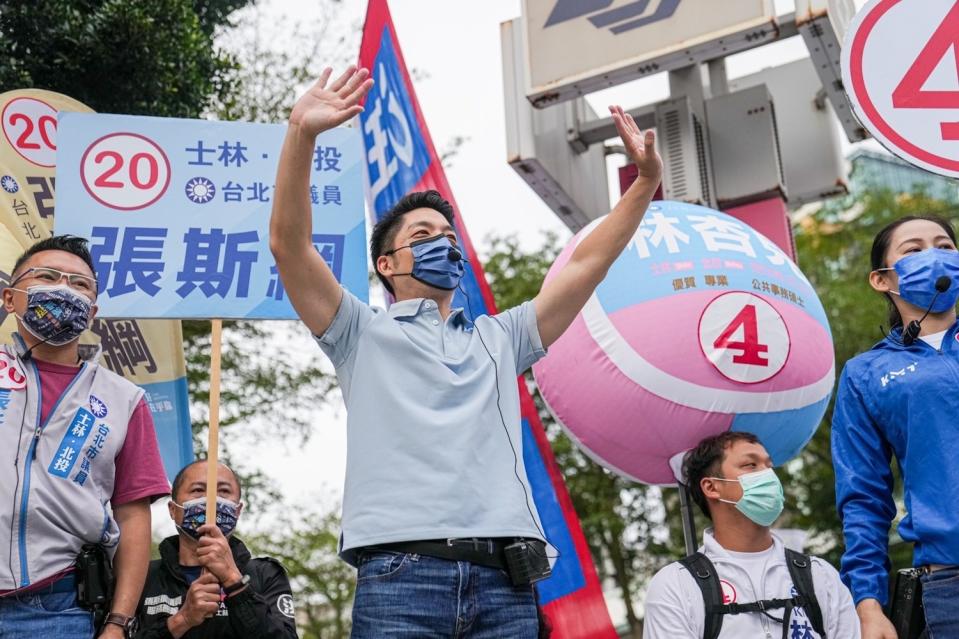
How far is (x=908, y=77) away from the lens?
3.04m

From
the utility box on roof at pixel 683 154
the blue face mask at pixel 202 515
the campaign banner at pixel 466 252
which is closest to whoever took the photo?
the blue face mask at pixel 202 515

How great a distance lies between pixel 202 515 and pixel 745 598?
2.15 m

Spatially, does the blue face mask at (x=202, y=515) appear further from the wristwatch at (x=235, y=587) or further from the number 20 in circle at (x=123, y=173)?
the number 20 in circle at (x=123, y=173)

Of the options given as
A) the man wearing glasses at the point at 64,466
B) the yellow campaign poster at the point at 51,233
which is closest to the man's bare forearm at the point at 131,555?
the man wearing glasses at the point at 64,466

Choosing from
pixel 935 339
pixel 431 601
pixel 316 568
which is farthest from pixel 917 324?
pixel 316 568

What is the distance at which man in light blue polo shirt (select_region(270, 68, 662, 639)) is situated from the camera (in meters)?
2.56

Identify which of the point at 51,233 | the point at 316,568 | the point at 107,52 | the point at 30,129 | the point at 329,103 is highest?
the point at 107,52

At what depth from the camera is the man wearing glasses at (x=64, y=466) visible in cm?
287

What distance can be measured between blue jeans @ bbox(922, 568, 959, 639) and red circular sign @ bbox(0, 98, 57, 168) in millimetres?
4600

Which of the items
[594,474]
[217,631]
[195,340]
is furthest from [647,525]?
[217,631]

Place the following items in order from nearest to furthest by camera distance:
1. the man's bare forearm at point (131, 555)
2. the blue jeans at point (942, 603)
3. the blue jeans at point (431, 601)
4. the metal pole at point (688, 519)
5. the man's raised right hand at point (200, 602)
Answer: the blue jeans at point (431, 601) → the blue jeans at point (942, 603) → the man's bare forearm at point (131, 555) → the man's raised right hand at point (200, 602) → the metal pole at point (688, 519)

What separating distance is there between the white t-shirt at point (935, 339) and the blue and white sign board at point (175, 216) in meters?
2.27

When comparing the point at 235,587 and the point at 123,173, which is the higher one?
the point at 123,173

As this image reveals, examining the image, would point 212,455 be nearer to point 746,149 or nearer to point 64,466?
point 64,466
